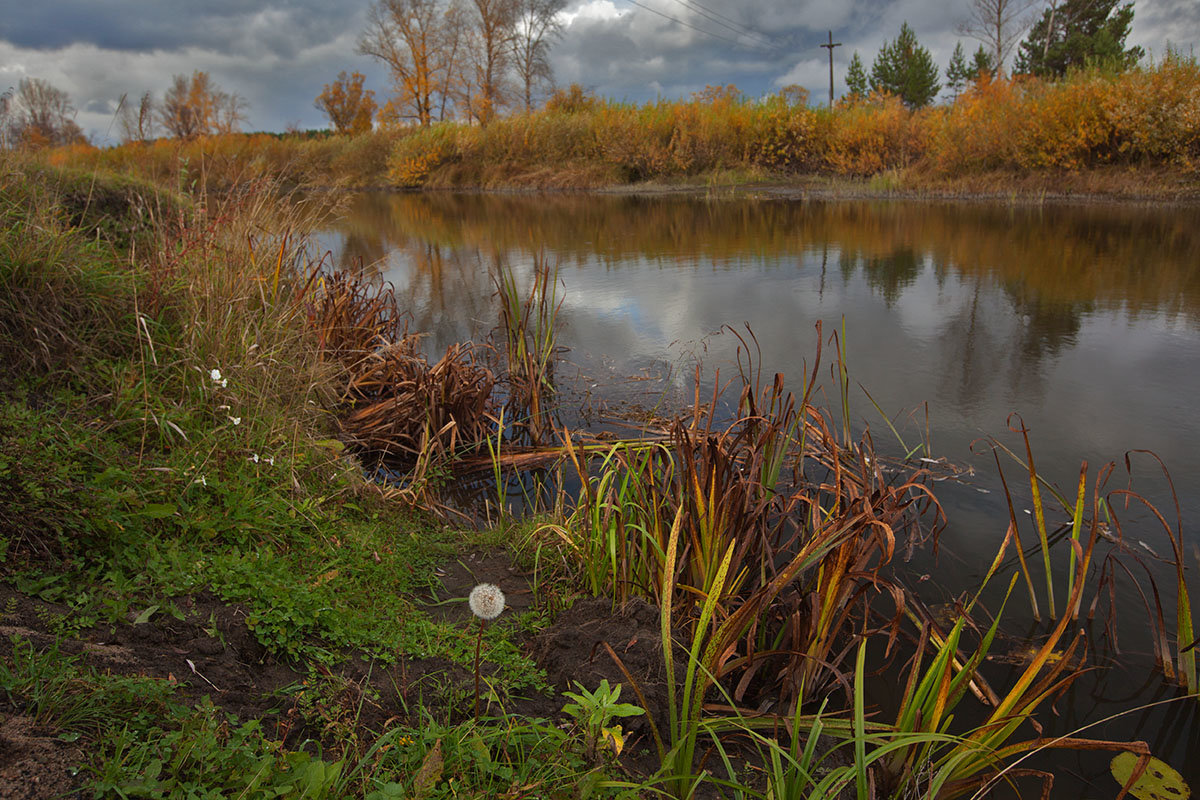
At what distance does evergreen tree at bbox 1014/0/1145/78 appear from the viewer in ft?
97.5

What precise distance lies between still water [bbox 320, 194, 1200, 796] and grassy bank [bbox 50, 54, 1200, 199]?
2.01 meters

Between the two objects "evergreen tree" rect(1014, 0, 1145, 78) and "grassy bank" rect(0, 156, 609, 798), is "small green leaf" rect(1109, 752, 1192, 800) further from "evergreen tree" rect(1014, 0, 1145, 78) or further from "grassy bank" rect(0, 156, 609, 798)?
"evergreen tree" rect(1014, 0, 1145, 78)

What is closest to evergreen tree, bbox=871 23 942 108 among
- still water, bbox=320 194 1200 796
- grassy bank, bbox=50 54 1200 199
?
grassy bank, bbox=50 54 1200 199

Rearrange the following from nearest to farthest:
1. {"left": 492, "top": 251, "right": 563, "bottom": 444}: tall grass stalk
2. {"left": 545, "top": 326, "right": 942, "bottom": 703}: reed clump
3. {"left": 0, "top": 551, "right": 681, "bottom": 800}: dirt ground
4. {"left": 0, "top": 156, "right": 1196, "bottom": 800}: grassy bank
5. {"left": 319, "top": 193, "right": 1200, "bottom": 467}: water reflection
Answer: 1. {"left": 0, "top": 551, "right": 681, "bottom": 800}: dirt ground
2. {"left": 0, "top": 156, "right": 1196, "bottom": 800}: grassy bank
3. {"left": 545, "top": 326, "right": 942, "bottom": 703}: reed clump
4. {"left": 492, "top": 251, "right": 563, "bottom": 444}: tall grass stalk
5. {"left": 319, "top": 193, "right": 1200, "bottom": 467}: water reflection

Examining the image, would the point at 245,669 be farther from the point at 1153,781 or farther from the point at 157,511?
the point at 1153,781

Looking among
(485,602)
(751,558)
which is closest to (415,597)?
(485,602)

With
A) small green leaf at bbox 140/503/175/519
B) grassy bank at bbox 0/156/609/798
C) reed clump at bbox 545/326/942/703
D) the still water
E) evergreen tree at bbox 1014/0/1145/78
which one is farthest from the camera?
evergreen tree at bbox 1014/0/1145/78

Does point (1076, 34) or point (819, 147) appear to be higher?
point (1076, 34)

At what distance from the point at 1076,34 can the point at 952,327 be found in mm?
34742

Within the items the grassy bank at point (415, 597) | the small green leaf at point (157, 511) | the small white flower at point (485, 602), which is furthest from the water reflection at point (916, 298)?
the small green leaf at point (157, 511)

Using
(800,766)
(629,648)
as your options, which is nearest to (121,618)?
(629,648)

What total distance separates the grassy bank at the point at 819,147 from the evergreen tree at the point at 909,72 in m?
19.9

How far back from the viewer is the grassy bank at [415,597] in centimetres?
135

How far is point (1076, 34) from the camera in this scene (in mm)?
30656
